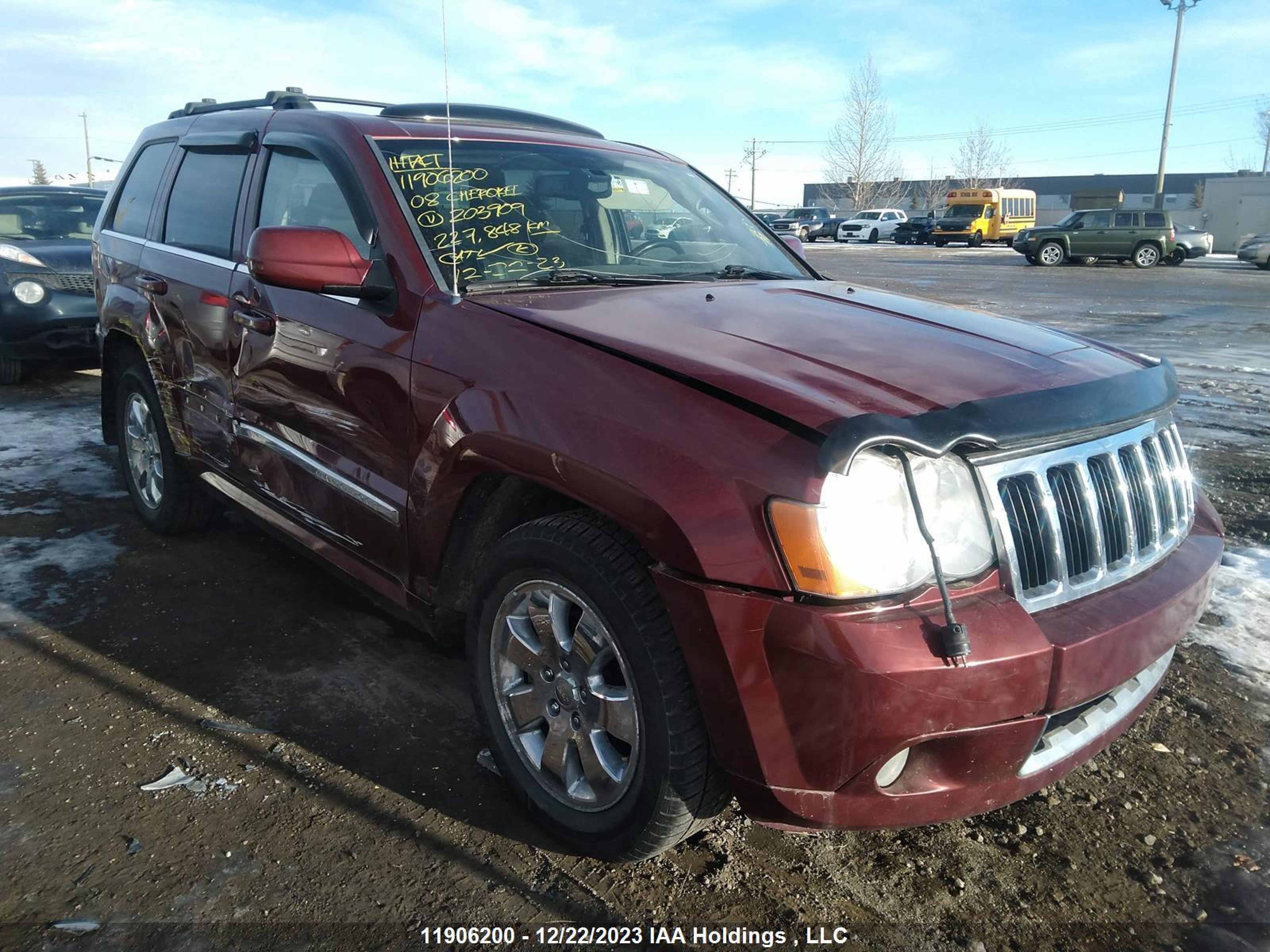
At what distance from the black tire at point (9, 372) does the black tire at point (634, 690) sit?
25.0 feet

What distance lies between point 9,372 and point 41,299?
778 millimetres

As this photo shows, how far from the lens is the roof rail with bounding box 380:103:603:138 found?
133 inches

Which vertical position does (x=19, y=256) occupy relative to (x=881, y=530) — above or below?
above

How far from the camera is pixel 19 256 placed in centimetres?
790

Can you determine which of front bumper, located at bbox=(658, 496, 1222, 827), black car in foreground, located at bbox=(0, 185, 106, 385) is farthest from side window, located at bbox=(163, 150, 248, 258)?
black car in foreground, located at bbox=(0, 185, 106, 385)

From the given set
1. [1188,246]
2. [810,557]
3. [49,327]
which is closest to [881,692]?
[810,557]

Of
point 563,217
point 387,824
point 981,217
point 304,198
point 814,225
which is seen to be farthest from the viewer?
point 814,225

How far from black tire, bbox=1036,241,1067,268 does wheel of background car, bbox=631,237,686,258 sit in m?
28.3

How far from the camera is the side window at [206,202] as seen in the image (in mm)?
3660

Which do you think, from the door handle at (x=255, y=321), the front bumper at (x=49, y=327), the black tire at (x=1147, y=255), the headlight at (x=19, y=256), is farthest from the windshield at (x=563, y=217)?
the black tire at (x=1147, y=255)

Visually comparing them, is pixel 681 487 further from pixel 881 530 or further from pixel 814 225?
pixel 814 225

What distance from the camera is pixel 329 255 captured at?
2.68 metres

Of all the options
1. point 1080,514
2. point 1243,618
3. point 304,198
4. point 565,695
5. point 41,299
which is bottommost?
point 1243,618

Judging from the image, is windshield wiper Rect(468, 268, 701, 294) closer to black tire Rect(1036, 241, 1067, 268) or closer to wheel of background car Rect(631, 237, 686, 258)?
wheel of background car Rect(631, 237, 686, 258)
